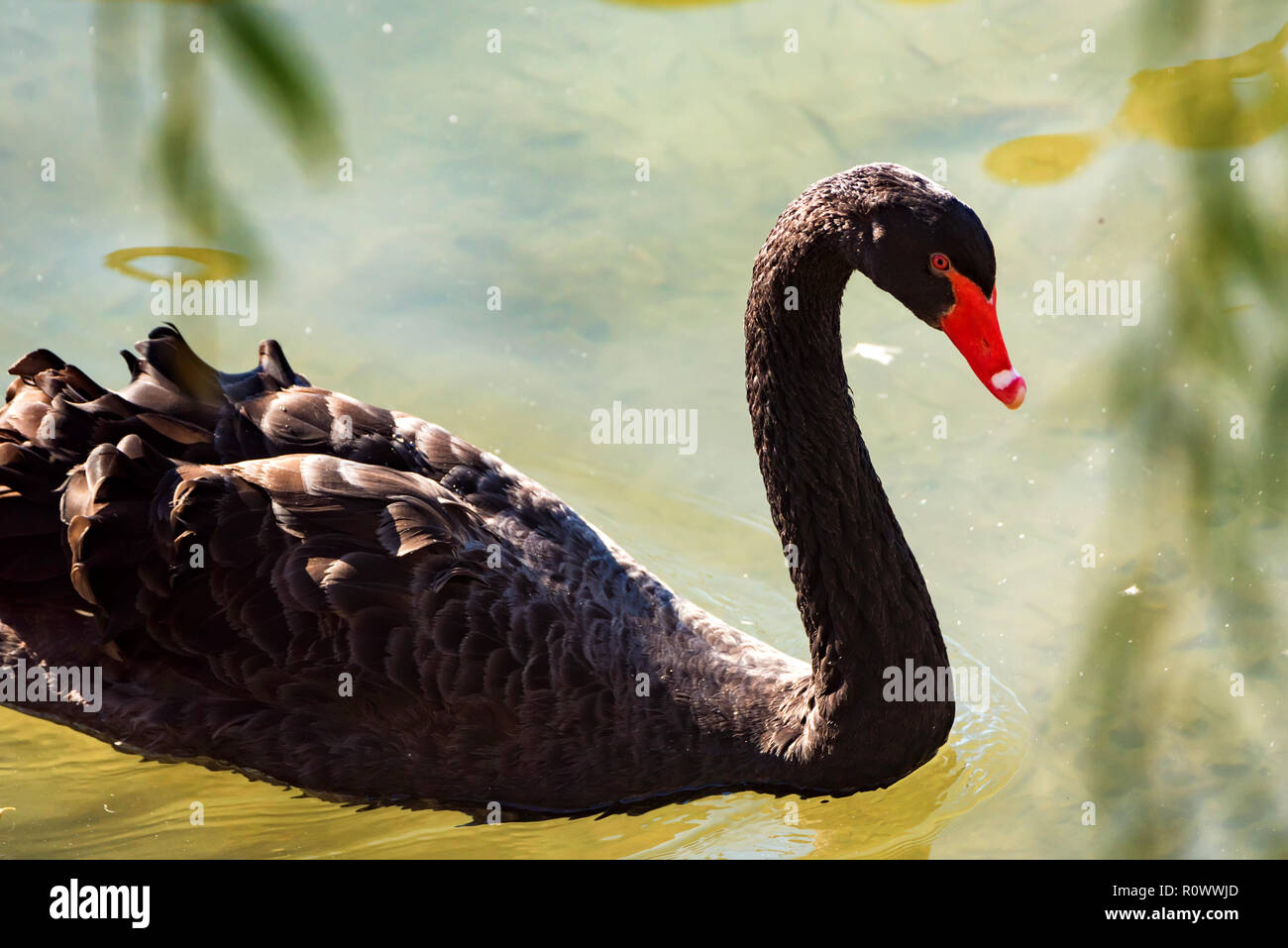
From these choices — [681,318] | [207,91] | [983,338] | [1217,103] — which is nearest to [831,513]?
[983,338]

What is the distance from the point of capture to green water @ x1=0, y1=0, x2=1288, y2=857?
443 centimetres

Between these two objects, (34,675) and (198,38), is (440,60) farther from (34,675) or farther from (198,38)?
(198,38)

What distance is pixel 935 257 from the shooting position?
3.86 meters

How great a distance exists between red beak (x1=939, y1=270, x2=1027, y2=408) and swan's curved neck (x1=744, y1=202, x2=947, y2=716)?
42 cm

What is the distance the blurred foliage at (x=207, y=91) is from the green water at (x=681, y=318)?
3.97 feet

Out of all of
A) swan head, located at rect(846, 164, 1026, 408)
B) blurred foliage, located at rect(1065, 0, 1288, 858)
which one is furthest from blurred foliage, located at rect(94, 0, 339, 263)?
swan head, located at rect(846, 164, 1026, 408)

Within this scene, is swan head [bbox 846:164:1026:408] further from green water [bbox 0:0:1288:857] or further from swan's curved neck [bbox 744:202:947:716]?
green water [bbox 0:0:1288:857]

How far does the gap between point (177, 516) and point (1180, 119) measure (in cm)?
347

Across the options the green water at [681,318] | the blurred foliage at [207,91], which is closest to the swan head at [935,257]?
the green water at [681,318]

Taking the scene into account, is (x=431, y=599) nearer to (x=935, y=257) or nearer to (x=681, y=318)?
(x=935, y=257)

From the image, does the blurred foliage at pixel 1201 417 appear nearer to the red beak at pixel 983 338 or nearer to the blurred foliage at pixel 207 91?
the blurred foliage at pixel 207 91

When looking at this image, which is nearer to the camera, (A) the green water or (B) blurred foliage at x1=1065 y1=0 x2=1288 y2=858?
(B) blurred foliage at x1=1065 y1=0 x2=1288 y2=858

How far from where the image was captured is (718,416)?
605cm

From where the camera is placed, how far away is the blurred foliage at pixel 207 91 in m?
0.90
